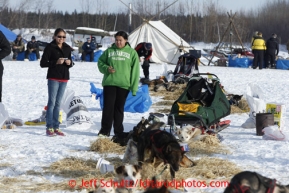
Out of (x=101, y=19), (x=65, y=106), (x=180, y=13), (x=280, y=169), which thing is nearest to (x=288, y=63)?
(x=65, y=106)

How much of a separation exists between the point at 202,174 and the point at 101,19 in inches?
2368

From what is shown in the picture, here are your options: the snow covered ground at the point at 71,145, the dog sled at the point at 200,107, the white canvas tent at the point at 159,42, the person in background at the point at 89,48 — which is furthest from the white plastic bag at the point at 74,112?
the person in background at the point at 89,48

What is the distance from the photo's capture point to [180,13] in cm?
6125

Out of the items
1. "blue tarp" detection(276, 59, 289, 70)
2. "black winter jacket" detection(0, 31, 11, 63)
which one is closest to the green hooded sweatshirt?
"black winter jacket" detection(0, 31, 11, 63)

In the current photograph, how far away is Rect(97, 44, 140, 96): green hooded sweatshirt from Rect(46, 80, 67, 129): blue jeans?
607 mm

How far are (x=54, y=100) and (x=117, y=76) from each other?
92 centimetres

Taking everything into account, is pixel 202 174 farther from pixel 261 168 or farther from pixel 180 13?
pixel 180 13

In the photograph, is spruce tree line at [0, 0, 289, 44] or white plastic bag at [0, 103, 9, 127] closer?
white plastic bag at [0, 103, 9, 127]

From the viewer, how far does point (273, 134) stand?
6.72 metres

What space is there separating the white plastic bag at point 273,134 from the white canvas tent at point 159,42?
16083 millimetres

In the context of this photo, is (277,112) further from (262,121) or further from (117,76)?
(117,76)

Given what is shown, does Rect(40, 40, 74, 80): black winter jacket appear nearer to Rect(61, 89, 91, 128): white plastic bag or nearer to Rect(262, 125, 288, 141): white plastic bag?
Rect(61, 89, 91, 128): white plastic bag

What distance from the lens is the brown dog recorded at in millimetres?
4535

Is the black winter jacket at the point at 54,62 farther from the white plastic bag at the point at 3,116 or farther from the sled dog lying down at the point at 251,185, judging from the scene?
the sled dog lying down at the point at 251,185
